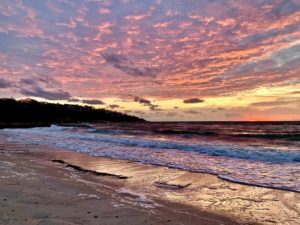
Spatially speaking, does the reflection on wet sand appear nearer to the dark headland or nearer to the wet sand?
the wet sand

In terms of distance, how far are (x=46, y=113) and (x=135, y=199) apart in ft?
406

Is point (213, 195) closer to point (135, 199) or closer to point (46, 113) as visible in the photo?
point (135, 199)

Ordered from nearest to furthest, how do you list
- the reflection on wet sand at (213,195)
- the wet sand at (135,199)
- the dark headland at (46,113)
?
the wet sand at (135,199) < the reflection on wet sand at (213,195) < the dark headland at (46,113)

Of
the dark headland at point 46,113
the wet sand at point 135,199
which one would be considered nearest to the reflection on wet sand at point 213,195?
the wet sand at point 135,199

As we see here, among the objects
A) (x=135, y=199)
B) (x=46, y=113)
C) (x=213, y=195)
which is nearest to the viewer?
(x=135, y=199)

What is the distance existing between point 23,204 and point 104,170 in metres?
5.95

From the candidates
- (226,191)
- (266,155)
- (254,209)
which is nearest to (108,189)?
(226,191)

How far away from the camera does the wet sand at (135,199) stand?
19.7 feet

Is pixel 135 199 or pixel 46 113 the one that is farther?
pixel 46 113

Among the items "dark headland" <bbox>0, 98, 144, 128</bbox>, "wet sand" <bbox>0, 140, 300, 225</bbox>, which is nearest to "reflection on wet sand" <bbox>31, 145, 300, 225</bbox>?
"wet sand" <bbox>0, 140, 300, 225</bbox>

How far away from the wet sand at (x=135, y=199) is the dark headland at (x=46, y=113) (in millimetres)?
89032

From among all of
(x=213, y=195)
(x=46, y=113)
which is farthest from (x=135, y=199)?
(x=46, y=113)

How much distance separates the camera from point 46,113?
408 ft

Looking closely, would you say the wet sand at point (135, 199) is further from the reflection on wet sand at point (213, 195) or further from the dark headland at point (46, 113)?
the dark headland at point (46, 113)
